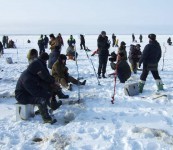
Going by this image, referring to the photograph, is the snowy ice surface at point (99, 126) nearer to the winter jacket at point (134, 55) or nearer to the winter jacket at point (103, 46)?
the winter jacket at point (103, 46)

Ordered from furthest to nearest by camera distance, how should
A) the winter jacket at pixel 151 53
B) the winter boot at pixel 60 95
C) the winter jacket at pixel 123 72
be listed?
the winter jacket at pixel 123 72, the winter jacket at pixel 151 53, the winter boot at pixel 60 95

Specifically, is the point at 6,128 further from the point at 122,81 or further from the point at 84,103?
the point at 122,81

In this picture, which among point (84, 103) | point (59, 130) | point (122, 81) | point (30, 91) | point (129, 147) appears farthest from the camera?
point (122, 81)

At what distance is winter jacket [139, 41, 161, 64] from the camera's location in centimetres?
965

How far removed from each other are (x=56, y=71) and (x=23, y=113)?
10.6ft

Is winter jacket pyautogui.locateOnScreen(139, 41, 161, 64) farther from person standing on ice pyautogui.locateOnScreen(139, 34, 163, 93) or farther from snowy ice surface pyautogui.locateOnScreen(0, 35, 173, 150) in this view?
snowy ice surface pyautogui.locateOnScreen(0, 35, 173, 150)

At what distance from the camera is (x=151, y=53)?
973 cm

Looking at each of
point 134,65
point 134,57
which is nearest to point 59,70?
point 134,65

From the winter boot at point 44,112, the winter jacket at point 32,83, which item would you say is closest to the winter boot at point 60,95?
the winter jacket at point 32,83

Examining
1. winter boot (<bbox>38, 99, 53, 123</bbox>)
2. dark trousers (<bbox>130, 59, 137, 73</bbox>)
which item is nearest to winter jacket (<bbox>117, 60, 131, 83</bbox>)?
dark trousers (<bbox>130, 59, 137, 73</bbox>)

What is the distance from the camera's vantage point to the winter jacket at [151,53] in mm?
9648

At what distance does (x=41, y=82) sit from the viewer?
7.92 metres

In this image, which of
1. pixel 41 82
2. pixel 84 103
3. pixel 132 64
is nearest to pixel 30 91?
pixel 41 82

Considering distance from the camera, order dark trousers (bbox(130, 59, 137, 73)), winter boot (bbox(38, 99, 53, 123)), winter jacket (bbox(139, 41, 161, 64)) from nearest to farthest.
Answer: winter boot (bbox(38, 99, 53, 123)), winter jacket (bbox(139, 41, 161, 64)), dark trousers (bbox(130, 59, 137, 73))
